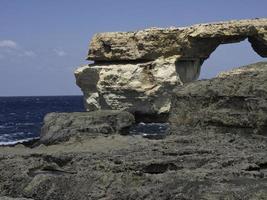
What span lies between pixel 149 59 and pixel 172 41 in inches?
89.6

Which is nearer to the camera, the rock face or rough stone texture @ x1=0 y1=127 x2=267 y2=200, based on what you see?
rough stone texture @ x1=0 y1=127 x2=267 y2=200

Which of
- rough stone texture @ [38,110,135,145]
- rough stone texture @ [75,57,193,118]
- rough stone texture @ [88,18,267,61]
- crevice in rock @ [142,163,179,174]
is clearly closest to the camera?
crevice in rock @ [142,163,179,174]

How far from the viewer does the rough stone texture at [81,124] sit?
17109 mm

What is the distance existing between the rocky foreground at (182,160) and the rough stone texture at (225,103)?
2 centimetres

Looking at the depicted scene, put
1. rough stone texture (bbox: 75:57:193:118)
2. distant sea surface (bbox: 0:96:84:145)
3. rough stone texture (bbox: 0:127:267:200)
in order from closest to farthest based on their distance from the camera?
rough stone texture (bbox: 0:127:267:200)
distant sea surface (bbox: 0:96:84:145)
rough stone texture (bbox: 75:57:193:118)

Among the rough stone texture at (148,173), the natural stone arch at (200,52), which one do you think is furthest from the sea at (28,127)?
the rough stone texture at (148,173)

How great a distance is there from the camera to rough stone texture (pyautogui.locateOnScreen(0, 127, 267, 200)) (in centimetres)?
705

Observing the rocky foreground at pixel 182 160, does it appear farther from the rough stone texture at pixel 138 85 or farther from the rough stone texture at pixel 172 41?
the rough stone texture at pixel 172 41

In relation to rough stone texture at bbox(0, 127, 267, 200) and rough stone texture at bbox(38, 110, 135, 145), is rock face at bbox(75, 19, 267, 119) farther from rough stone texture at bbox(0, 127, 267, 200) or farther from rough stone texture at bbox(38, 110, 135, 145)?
rough stone texture at bbox(0, 127, 267, 200)

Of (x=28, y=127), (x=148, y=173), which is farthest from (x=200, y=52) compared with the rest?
(x=148, y=173)

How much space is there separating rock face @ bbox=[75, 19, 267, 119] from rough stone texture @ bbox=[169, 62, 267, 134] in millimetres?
22749

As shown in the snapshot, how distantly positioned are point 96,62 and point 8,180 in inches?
1259

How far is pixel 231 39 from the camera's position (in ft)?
123

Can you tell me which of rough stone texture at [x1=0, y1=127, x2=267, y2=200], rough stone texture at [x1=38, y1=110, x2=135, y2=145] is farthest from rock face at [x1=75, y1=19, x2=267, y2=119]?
rough stone texture at [x1=0, y1=127, x2=267, y2=200]
